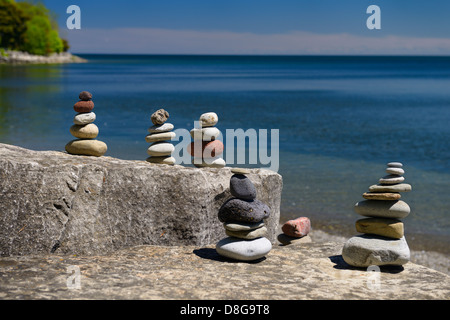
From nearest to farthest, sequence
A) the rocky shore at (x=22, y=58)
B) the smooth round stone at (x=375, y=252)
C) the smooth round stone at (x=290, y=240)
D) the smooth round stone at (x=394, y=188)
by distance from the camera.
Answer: the smooth round stone at (x=375, y=252) → the smooth round stone at (x=394, y=188) → the smooth round stone at (x=290, y=240) → the rocky shore at (x=22, y=58)

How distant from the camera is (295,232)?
8.12 metres

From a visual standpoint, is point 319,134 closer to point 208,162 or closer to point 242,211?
point 208,162

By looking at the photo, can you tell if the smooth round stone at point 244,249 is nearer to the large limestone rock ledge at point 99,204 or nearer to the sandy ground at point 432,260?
the large limestone rock ledge at point 99,204

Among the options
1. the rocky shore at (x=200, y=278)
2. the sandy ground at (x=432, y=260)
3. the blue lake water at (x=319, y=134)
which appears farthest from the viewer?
the blue lake water at (x=319, y=134)

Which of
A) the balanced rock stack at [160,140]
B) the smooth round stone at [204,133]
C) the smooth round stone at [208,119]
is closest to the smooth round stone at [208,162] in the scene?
the smooth round stone at [204,133]

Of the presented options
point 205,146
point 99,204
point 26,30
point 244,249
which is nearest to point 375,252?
point 244,249

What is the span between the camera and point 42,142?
1850cm

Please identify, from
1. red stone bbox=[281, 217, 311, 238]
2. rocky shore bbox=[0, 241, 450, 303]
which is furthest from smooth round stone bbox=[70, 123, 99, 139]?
red stone bbox=[281, 217, 311, 238]

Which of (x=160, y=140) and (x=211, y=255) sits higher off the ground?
(x=160, y=140)

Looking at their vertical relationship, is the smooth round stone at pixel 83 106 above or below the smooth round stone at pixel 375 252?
above

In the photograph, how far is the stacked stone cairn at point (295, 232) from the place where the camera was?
26.6ft

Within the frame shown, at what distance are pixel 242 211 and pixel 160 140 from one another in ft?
7.63

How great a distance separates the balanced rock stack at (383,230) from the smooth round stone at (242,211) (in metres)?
1.12
